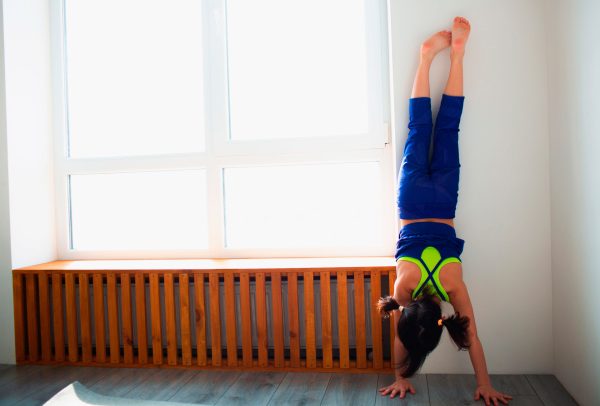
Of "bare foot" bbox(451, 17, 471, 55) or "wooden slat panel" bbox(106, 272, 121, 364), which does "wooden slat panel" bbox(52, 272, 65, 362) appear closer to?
"wooden slat panel" bbox(106, 272, 121, 364)

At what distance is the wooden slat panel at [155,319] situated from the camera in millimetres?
2508

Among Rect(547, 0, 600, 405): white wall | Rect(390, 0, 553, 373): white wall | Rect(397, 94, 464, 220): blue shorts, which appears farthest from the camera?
Rect(390, 0, 553, 373): white wall

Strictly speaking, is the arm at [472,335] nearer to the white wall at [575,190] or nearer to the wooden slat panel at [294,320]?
the white wall at [575,190]

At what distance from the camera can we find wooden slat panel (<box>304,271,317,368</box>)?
2.38 m

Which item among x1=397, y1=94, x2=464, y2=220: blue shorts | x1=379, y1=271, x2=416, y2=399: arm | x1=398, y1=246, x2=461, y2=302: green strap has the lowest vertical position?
x1=379, y1=271, x2=416, y2=399: arm

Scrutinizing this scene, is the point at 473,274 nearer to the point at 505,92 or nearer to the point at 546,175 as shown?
the point at 546,175

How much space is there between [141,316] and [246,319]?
612mm

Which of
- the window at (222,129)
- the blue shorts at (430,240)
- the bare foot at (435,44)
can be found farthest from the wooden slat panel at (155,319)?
the bare foot at (435,44)

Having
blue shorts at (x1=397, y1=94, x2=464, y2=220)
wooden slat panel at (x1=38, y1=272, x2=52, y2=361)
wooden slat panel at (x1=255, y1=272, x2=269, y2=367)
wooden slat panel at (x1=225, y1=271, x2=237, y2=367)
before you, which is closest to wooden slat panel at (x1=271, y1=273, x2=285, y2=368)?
wooden slat panel at (x1=255, y1=272, x2=269, y2=367)

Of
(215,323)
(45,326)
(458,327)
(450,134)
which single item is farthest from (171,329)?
(450,134)

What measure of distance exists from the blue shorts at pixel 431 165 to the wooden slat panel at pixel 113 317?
1644mm

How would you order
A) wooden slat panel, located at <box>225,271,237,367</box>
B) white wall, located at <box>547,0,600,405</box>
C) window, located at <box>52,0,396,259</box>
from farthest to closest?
window, located at <box>52,0,396,259</box>
wooden slat panel, located at <box>225,271,237,367</box>
white wall, located at <box>547,0,600,405</box>

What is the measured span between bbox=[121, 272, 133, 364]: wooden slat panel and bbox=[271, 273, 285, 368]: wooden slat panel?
827 mm

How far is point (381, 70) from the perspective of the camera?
2.65 metres
